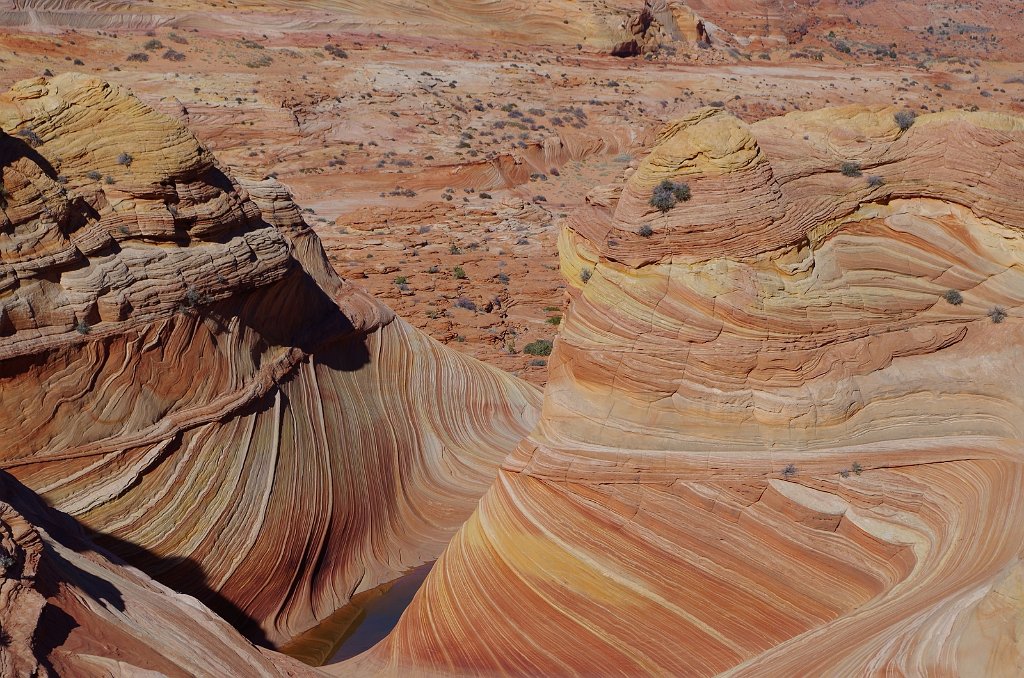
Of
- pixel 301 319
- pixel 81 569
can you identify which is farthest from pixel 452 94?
pixel 81 569

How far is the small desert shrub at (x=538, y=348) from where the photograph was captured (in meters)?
18.0

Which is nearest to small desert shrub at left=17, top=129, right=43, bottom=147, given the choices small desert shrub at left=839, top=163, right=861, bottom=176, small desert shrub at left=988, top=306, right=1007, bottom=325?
small desert shrub at left=839, top=163, right=861, bottom=176

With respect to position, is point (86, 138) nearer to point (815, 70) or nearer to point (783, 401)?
point (783, 401)

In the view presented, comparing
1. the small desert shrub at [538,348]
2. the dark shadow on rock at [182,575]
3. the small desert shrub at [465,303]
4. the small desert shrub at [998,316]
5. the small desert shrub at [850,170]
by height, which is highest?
the small desert shrub at [850,170]

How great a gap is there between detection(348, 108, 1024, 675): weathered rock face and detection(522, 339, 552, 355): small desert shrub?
926 cm

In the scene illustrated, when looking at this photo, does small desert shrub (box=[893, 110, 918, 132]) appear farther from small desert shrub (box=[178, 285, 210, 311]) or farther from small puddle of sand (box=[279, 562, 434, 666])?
small puddle of sand (box=[279, 562, 434, 666])

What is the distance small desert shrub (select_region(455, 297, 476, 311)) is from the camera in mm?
20359

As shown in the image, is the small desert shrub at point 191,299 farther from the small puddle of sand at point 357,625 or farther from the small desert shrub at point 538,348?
the small desert shrub at point 538,348

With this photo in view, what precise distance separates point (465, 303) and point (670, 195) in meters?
12.7

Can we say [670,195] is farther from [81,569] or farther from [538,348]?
[538,348]

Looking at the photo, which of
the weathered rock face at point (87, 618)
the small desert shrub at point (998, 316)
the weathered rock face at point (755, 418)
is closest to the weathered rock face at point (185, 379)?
the weathered rock face at point (87, 618)

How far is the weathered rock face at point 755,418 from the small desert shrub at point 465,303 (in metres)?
11.7

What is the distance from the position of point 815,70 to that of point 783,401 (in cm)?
4677

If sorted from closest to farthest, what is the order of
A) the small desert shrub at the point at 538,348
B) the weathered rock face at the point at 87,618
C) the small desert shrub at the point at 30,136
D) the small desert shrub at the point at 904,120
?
the weathered rock face at the point at 87,618
the small desert shrub at the point at 904,120
the small desert shrub at the point at 30,136
the small desert shrub at the point at 538,348
